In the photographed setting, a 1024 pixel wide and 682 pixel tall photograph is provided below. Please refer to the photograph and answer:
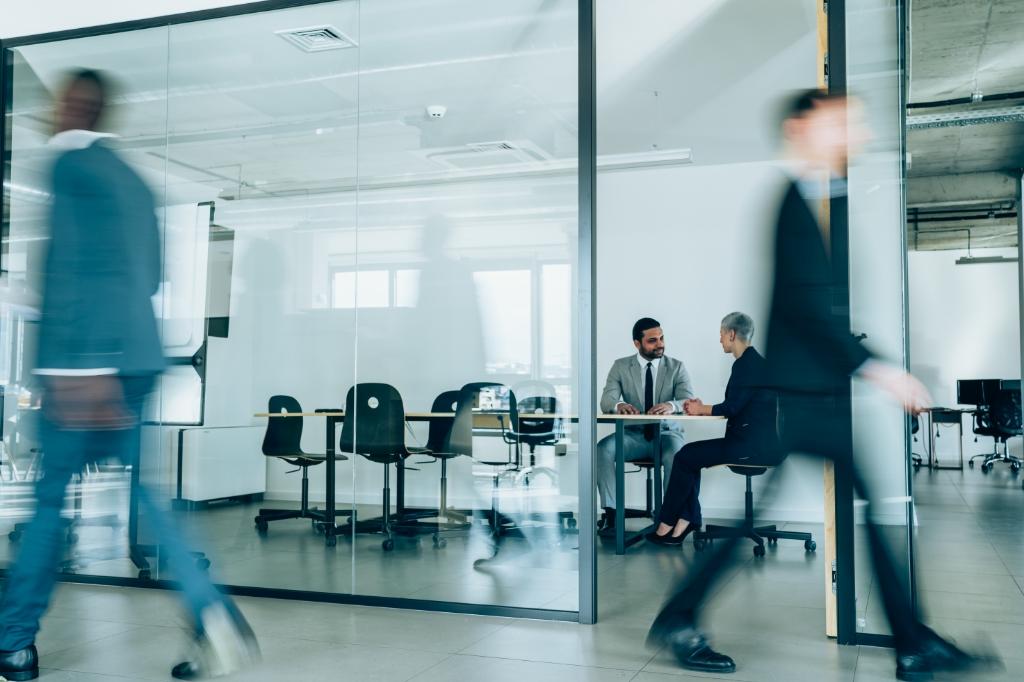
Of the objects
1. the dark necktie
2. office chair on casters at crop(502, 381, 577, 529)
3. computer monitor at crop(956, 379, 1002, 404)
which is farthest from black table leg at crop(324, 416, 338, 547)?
computer monitor at crop(956, 379, 1002, 404)

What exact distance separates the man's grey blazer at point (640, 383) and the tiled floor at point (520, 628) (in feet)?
4.80

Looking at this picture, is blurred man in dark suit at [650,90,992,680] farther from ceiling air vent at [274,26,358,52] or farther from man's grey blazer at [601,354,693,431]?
man's grey blazer at [601,354,693,431]

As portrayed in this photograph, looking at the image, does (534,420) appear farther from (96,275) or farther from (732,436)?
(96,275)

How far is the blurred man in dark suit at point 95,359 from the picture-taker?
2.64 m

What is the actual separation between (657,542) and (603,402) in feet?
3.20

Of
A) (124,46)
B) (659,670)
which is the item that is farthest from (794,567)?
(124,46)

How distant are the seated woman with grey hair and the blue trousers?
5.66 feet

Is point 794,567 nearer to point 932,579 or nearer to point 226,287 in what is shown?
point 932,579

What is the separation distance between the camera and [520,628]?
11.7 ft

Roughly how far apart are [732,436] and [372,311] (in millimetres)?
1676

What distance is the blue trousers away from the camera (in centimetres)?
264

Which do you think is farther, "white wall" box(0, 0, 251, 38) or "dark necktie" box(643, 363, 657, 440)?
"dark necktie" box(643, 363, 657, 440)

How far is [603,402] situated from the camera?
20.0ft

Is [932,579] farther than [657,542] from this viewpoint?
No
